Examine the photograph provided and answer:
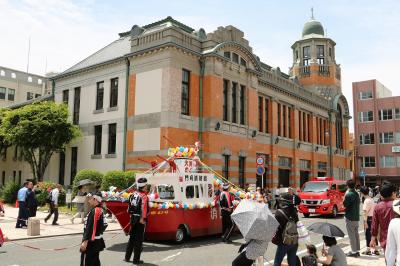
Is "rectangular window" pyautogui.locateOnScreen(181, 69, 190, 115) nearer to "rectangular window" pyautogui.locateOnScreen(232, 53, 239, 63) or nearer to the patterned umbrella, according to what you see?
"rectangular window" pyautogui.locateOnScreen(232, 53, 239, 63)

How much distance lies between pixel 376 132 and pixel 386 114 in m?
3.04

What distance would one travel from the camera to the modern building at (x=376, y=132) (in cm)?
5734

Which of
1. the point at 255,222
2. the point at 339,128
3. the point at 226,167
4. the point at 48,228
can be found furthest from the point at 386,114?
the point at 255,222

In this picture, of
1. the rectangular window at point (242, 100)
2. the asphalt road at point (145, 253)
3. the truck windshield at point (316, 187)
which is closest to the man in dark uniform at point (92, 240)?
the asphalt road at point (145, 253)

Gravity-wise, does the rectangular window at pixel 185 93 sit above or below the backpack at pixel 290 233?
above

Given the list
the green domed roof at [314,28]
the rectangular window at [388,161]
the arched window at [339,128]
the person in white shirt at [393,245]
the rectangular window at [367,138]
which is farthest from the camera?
the rectangular window at [367,138]

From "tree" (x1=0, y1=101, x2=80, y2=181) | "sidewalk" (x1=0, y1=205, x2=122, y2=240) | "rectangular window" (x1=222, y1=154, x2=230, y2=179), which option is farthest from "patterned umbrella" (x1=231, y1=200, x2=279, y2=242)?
"tree" (x1=0, y1=101, x2=80, y2=181)

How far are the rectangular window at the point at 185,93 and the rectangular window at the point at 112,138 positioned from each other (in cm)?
552

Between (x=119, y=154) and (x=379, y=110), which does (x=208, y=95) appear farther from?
(x=379, y=110)

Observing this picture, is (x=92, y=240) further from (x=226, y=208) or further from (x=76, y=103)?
(x=76, y=103)

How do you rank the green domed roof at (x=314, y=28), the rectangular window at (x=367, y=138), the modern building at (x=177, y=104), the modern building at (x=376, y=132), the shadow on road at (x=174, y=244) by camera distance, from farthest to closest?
1. the rectangular window at (x=367, y=138)
2. the modern building at (x=376, y=132)
3. the green domed roof at (x=314, y=28)
4. the modern building at (x=177, y=104)
5. the shadow on road at (x=174, y=244)

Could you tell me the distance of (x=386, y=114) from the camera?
193 feet

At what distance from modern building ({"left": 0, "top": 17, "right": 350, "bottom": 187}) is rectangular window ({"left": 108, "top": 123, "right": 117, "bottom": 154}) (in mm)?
72

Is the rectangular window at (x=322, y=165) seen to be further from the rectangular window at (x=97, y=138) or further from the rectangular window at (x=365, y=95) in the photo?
the rectangular window at (x=97, y=138)
